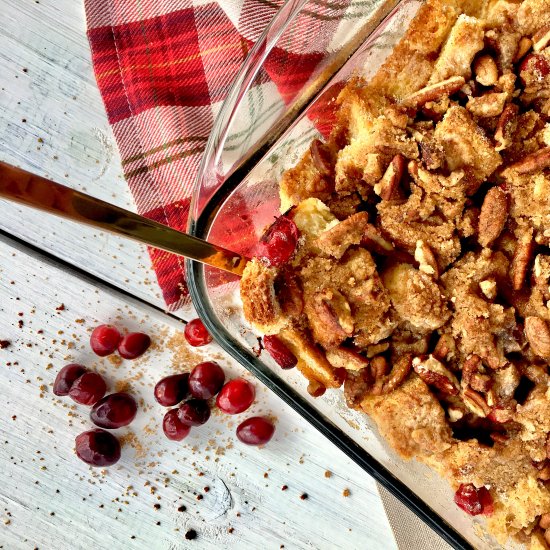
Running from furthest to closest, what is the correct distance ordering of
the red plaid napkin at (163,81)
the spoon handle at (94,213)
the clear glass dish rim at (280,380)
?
1. the red plaid napkin at (163,81)
2. the clear glass dish rim at (280,380)
3. the spoon handle at (94,213)

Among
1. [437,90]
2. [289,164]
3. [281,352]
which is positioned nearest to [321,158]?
[289,164]

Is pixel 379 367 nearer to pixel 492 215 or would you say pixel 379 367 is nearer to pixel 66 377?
pixel 492 215

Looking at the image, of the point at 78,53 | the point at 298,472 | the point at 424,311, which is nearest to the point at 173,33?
the point at 78,53

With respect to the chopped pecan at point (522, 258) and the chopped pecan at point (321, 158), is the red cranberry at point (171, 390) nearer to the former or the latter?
the chopped pecan at point (321, 158)

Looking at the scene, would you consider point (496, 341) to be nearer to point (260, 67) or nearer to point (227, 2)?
point (260, 67)

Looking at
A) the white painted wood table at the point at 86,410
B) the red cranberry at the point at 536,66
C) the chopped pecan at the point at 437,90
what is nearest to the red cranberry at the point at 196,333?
the white painted wood table at the point at 86,410

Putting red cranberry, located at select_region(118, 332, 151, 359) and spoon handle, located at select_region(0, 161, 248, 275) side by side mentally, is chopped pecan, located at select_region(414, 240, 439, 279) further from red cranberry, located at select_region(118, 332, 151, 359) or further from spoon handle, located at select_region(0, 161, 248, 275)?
red cranberry, located at select_region(118, 332, 151, 359)

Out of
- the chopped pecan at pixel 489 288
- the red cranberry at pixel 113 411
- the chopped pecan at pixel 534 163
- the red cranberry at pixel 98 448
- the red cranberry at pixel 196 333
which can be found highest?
the chopped pecan at pixel 534 163
